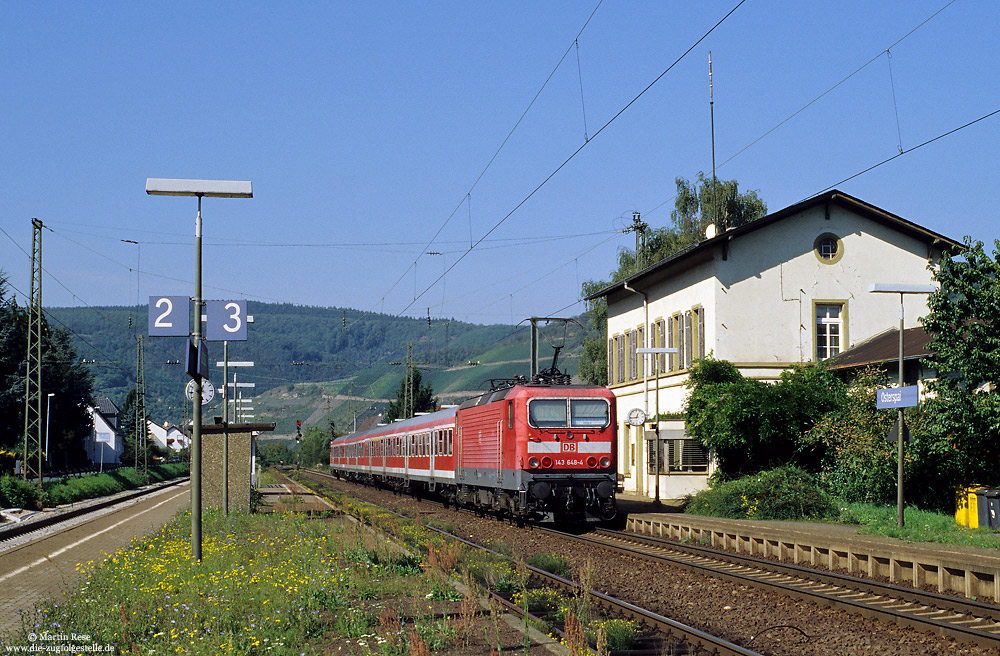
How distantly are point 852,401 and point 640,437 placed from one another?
11661 millimetres

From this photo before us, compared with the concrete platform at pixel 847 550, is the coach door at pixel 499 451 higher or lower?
higher

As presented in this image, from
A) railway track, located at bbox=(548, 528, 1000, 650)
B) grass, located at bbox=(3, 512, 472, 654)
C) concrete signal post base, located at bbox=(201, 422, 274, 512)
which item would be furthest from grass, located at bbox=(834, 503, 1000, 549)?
concrete signal post base, located at bbox=(201, 422, 274, 512)

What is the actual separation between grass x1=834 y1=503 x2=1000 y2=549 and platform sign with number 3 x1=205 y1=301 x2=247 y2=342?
12.0 metres

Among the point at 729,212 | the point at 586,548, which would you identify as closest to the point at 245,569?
the point at 586,548

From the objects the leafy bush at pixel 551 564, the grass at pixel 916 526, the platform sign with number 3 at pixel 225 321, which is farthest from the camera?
the grass at pixel 916 526

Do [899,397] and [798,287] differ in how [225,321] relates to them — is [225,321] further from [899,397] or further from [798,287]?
[798,287]

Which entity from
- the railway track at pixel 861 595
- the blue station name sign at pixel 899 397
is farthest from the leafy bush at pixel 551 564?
the blue station name sign at pixel 899 397

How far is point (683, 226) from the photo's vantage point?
56.9m

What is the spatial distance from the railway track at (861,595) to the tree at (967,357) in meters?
5.93

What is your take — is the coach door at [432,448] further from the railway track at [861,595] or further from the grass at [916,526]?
the railway track at [861,595]

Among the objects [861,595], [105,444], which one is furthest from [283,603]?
[105,444]

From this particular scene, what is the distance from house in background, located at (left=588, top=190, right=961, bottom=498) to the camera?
3228 cm

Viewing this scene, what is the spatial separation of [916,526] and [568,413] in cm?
750

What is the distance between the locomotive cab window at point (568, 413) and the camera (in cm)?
2256
